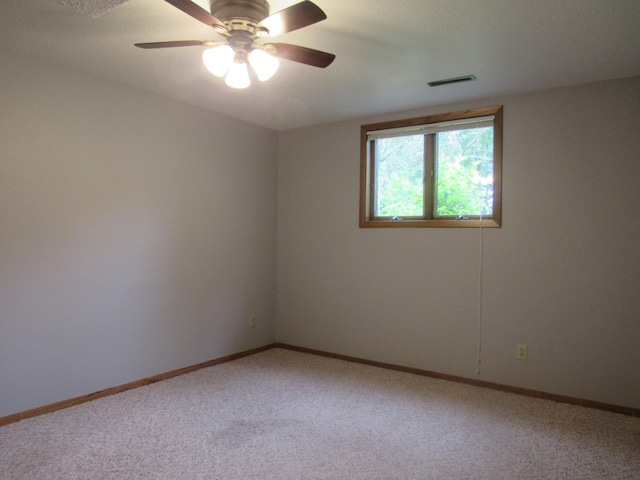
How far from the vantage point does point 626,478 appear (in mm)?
2029

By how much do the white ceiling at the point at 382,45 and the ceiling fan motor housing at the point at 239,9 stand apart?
8.1 inches

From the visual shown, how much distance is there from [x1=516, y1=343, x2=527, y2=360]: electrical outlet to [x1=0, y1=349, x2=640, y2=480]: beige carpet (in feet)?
0.94

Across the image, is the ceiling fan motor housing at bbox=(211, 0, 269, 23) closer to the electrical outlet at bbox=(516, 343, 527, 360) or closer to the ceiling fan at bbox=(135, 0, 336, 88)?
the ceiling fan at bbox=(135, 0, 336, 88)

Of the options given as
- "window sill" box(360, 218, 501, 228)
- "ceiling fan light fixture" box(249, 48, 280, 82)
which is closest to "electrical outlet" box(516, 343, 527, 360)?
"window sill" box(360, 218, 501, 228)

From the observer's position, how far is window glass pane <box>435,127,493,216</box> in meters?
3.33

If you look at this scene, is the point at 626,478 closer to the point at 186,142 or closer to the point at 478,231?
the point at 478,231

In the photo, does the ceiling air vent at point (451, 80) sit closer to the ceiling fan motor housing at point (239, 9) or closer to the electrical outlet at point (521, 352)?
the ceiling fan motor housing at point (239, 9)

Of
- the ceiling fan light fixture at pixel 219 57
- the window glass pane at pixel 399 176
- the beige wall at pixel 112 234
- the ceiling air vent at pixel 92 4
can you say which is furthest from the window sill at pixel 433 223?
the ceiling air vent at pixel 92 4

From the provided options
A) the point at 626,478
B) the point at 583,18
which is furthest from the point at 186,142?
the point at 626,478

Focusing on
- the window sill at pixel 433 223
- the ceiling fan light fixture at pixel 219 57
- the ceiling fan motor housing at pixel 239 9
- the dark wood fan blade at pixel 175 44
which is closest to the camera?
the ceiling fan motor housing at pixel 239 9

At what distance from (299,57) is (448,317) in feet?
7.84

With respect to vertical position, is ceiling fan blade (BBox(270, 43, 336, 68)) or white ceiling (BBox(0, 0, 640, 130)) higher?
white ceiling (BBox(0, 0, 640, 130))

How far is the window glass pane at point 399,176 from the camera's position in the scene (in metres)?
3.69

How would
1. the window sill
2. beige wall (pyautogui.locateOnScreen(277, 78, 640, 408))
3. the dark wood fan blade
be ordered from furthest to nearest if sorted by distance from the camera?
1. the window sill
2. beige wall (pyautogui.locateOnScreen(277, 78, 640, 408))
3. the dark wood fan blade
